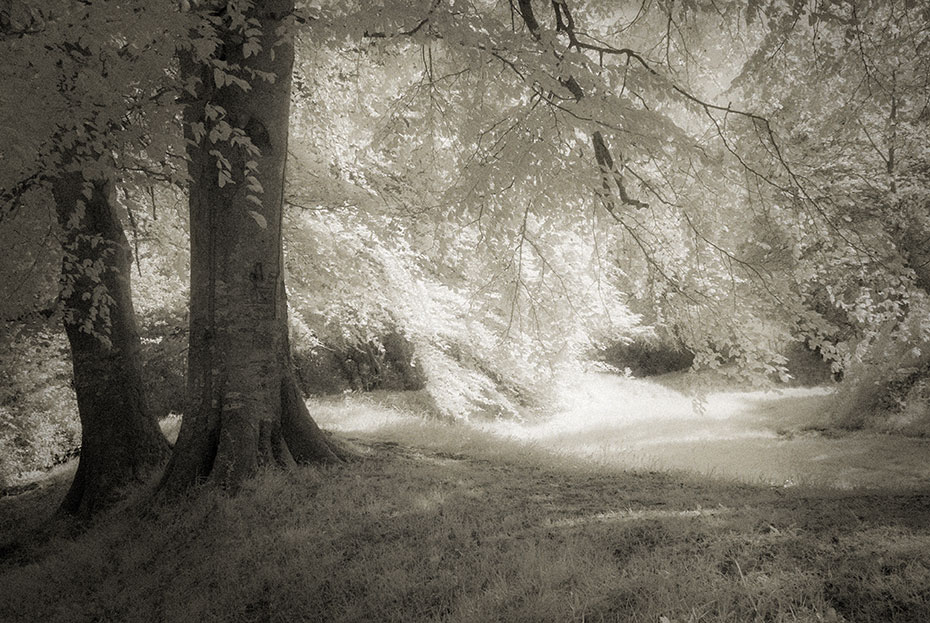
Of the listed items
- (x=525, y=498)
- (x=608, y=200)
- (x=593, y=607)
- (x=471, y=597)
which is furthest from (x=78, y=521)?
(x=608, y=200)

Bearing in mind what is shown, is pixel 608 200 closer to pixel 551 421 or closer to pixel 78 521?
pixel 78 521

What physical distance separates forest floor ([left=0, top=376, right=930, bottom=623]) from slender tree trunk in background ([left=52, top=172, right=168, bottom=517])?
33.6 inches

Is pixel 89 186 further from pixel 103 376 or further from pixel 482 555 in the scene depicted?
pixel 482 555

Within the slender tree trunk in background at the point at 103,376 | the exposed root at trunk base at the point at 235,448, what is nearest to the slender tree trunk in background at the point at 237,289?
the exposed root at trunk base at the point at 235,448

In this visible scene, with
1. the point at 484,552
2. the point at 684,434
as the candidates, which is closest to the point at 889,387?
the point at 684,434

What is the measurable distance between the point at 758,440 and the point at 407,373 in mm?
11297

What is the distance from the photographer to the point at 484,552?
3.57 metres

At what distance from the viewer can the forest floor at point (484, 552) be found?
273 centimetres

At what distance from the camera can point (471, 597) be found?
9.87ft

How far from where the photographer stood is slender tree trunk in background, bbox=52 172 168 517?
6.64 metres

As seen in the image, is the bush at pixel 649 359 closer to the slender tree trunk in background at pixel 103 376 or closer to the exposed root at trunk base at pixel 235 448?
the exposed root at trunk base at pixel 235 448

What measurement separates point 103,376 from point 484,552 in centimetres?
579

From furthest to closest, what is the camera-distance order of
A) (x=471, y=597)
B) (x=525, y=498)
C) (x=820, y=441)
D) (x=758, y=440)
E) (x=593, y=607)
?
(x=758, y=440) < (x=820, y=441) < (x=525, y=498) < (x=471, y=597) < (x=593, y=607)

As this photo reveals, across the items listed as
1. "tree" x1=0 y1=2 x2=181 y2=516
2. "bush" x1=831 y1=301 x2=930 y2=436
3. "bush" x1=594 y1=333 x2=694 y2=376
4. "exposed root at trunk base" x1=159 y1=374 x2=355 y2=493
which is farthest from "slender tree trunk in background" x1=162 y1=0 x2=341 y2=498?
"bush" x1=594 y1=333 x2=694 y2=376
